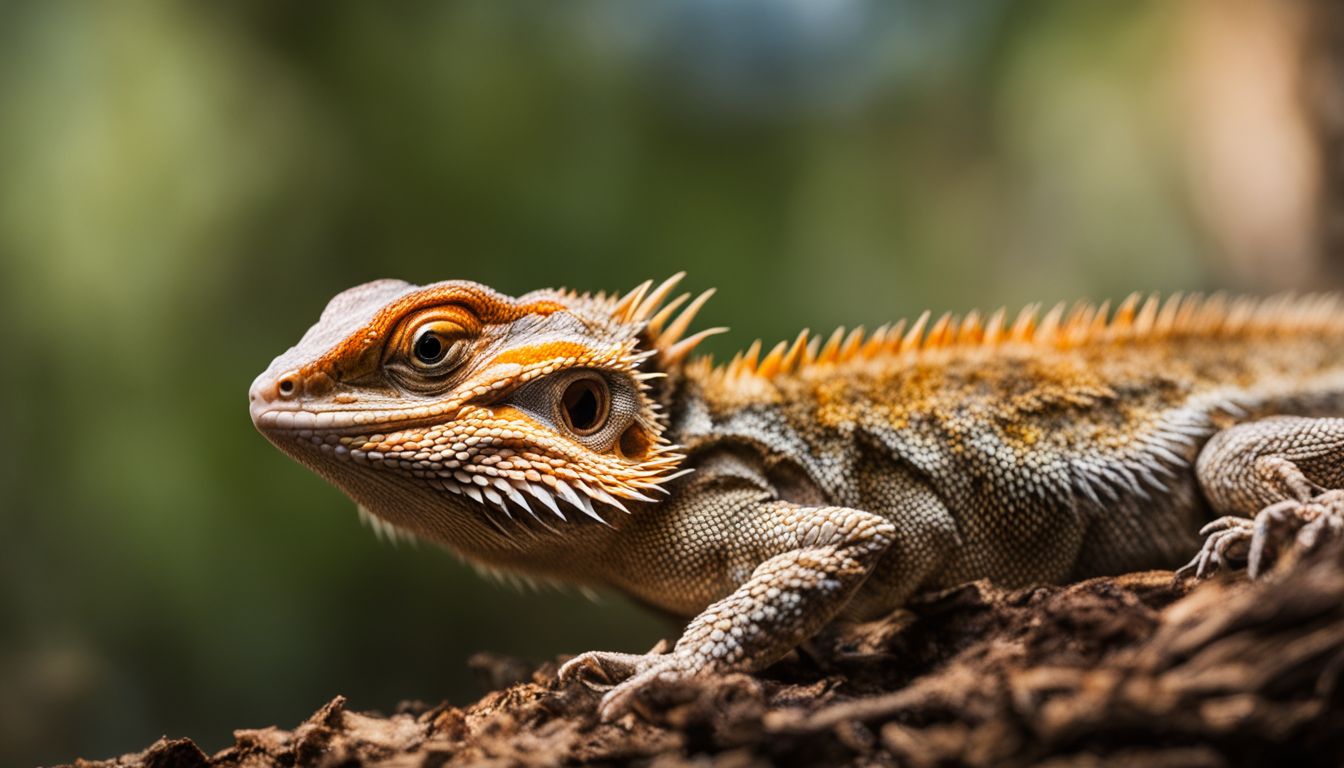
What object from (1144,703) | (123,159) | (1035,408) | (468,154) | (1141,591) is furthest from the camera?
(468,154)

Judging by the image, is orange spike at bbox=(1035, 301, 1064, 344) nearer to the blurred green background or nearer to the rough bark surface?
the rough bark surface

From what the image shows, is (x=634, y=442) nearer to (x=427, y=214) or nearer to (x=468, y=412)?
(x=468, y=412)

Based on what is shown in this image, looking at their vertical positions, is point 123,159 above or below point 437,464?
above

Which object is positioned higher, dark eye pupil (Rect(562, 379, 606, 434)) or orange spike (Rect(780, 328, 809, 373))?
orange spike (Rect(780, 328, 809, 373))

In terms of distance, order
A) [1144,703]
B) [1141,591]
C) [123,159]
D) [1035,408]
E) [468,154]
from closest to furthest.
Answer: [1144,703]
[1141,591]
[1035,408]
[123,159]
[468,154]

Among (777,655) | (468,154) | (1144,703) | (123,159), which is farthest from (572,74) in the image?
(1144,703)

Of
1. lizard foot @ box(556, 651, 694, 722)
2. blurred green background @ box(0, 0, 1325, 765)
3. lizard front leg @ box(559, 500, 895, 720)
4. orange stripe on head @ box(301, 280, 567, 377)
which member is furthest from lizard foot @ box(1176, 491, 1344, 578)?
blurred green background @ box(0, 0, 1325, 765)

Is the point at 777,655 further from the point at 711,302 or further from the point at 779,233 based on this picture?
the point at 779,233
